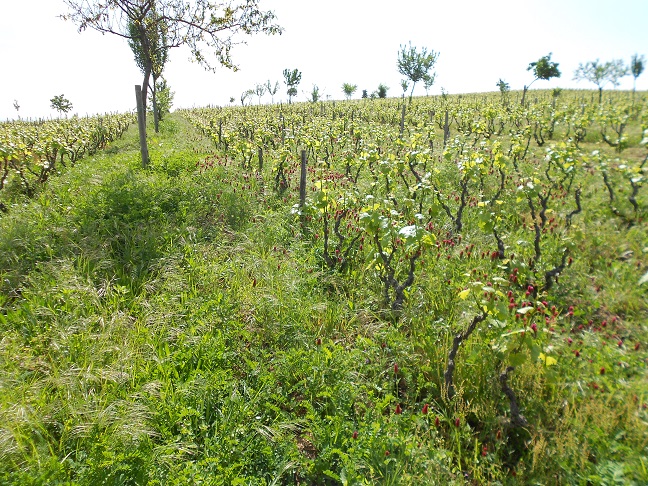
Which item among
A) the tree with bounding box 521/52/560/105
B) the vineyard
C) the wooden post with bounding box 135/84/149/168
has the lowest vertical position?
the vineyard

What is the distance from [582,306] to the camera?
3.81 meters

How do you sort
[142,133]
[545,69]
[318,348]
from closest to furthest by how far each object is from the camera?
[318,348]
[142,133]
[545,69]

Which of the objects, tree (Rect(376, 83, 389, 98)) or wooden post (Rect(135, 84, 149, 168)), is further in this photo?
tree (Rect(376, 83, 389, 98))

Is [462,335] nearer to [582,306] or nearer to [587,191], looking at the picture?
[582,306]

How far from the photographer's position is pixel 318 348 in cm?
317

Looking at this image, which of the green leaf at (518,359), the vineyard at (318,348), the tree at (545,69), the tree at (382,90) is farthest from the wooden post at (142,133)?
the tree at (382,90)

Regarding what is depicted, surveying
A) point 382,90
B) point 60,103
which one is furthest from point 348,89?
point 60,103

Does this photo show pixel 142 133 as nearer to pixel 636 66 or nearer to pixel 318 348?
pixel 318 348

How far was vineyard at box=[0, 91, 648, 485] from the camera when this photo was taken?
2.23 metres

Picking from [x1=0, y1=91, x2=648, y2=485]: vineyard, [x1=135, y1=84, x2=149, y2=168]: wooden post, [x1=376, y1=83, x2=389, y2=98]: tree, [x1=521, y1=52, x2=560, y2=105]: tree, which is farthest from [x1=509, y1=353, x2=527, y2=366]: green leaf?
[x1=376, y1=83, x2=389, y2=98]: tree

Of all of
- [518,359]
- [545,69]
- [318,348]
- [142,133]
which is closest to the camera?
[518,359]

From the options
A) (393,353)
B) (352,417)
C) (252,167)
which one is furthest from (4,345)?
(252,167)

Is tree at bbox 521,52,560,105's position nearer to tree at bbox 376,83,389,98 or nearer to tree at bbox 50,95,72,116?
tree at bbox 376,83,389,98

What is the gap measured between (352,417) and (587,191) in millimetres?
7244
